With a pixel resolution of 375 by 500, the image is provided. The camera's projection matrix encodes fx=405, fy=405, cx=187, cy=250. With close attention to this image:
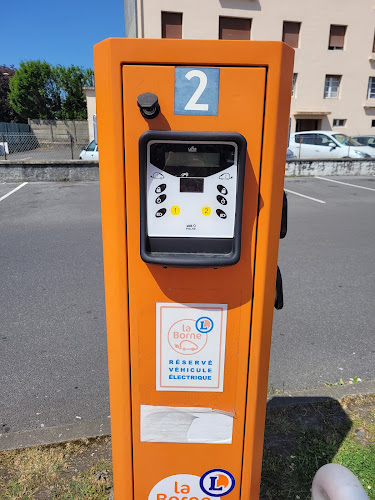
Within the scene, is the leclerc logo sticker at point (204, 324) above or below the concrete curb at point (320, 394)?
above

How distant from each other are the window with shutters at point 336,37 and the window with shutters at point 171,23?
30.8 feet

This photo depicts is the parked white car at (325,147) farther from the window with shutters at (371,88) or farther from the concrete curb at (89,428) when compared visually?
the concrete curb at (89,428)

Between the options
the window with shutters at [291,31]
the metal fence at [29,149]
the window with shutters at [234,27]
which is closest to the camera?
the metal fence at [29,149]

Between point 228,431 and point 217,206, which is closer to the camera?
point 217,206

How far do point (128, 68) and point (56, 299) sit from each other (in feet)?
11.0

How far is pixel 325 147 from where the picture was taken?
16312 mm

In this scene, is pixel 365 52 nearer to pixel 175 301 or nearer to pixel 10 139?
pixel 10 139

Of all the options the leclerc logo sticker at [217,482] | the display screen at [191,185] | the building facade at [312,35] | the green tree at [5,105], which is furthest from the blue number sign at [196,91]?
the green tree at [5,105]

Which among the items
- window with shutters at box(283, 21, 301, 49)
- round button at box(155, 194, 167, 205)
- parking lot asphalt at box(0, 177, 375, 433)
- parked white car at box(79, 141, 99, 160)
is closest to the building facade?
window with shutters at box(283, 21, 301, 49)

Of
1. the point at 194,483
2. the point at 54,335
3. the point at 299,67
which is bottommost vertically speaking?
the point at 54,335

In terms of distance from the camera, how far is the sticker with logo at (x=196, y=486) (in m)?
1.67

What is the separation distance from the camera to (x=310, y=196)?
10734mm

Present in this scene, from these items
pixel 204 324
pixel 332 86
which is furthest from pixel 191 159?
pixel 332 86

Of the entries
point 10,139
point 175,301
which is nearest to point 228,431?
point 175,301
